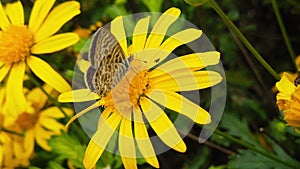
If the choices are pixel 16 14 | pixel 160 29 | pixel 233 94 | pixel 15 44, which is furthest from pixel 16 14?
pixel 233 94

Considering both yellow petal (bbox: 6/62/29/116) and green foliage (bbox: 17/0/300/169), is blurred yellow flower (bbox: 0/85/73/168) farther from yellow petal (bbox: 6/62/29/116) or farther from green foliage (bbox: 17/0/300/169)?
yellow petal (bbox: 6/62/29/116)

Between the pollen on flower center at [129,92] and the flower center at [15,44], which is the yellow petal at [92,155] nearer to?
the pollen on flower center at [129,92]

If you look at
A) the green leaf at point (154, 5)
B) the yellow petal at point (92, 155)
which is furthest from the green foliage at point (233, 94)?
the yellow petal at point (92, 155)

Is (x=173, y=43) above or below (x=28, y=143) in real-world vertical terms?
above

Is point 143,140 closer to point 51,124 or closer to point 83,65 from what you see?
point 83,65

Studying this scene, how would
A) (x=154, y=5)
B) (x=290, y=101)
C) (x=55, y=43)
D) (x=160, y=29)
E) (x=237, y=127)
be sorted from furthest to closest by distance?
(x=237, y=127) → (x=154, y=5) → (x=55, y=43) → (x=160, y=29) → (x=290, y=101)

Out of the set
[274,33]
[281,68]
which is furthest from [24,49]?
[274,33]

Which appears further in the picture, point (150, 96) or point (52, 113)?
point (52, 113)
